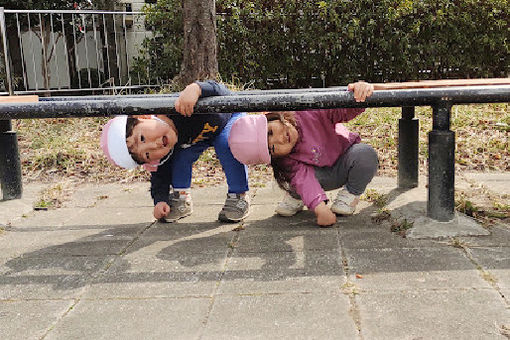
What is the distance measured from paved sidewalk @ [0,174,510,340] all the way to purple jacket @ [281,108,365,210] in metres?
0.23

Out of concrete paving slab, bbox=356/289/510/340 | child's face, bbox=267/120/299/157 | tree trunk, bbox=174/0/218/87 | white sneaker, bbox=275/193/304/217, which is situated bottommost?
concrete paving slab, bbox=356/289/510/340

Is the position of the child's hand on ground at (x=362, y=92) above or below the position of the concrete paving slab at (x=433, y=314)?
above

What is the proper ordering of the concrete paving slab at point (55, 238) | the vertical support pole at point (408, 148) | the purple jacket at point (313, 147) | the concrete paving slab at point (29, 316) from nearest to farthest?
the concrete paving slab at point (29, 316), the concrete paving slab at point (55, 238), the purple jacket at point (313, 147), the vertical support pole at point (408, 148)

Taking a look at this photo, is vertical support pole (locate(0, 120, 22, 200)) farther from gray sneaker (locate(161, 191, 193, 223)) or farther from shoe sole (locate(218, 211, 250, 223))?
shoe sole (locate(218, 211, 250, 223))

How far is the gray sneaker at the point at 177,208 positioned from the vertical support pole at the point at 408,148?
1.34m

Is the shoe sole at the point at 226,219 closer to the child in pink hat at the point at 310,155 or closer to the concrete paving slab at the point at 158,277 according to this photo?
the child in pink hat at the point at 310,155

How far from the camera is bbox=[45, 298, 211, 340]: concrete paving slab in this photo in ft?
5.76

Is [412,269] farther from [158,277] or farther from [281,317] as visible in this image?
[158,277]

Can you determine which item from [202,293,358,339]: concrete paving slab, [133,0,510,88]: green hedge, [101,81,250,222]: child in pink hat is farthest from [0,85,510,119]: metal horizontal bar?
[133,0,510,88]: green hedge

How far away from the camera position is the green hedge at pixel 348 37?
761 centimetres

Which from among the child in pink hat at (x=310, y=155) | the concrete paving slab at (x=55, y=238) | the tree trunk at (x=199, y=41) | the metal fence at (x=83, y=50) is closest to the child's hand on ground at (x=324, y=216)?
the child in pink hat at (x=310, y=155)

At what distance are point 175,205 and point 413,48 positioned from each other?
5.64 meters

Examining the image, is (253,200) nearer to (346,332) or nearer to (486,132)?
(346,332)

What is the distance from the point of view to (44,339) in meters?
1.75
